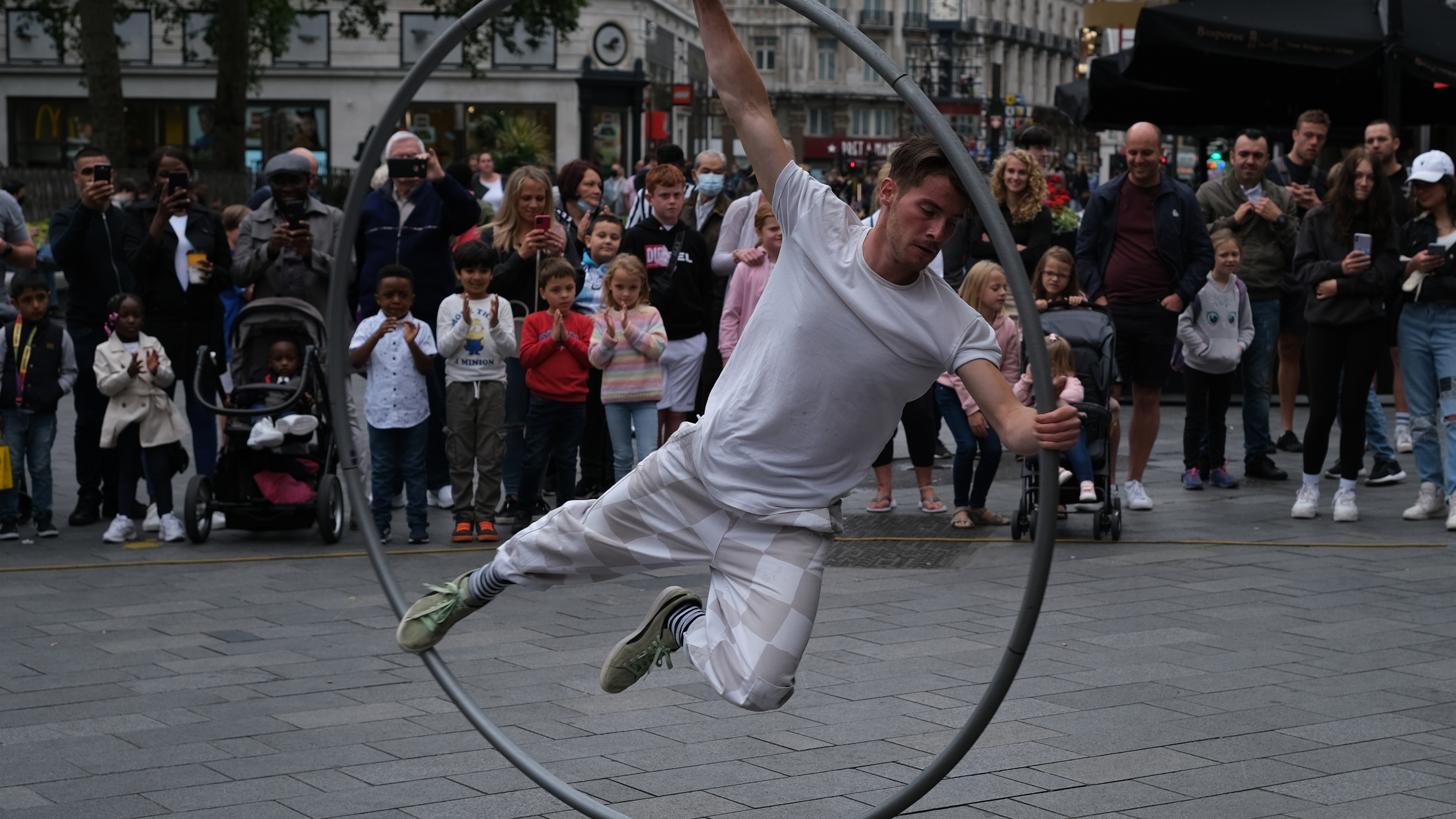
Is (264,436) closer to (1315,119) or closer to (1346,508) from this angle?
(1346,508)

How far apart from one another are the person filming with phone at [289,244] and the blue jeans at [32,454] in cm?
146

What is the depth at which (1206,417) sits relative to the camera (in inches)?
446

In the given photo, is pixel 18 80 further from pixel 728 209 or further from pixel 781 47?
pixel 728 209

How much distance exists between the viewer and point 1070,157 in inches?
2584

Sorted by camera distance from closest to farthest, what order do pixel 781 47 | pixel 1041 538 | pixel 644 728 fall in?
pixel 1041 538 → pixel 644 728 → pixel 781 47

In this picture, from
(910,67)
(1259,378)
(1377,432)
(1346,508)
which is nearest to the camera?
(1346,508)

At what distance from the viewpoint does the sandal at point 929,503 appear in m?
10.4

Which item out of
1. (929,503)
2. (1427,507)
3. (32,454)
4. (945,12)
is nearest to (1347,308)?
(1427,507)

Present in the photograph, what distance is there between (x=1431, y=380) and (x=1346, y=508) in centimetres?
93

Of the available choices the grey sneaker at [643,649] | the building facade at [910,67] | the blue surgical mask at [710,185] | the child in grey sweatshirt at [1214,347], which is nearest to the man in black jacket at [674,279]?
the blue surgical mask at [710,185]

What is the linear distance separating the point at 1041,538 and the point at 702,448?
1.07 metres

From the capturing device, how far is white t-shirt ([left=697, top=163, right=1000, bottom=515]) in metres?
4.62

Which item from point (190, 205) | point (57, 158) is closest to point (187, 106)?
point (57, 158)

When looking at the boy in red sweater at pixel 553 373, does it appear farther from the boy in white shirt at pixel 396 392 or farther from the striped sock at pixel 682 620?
the striped sock at pixel 682 620
